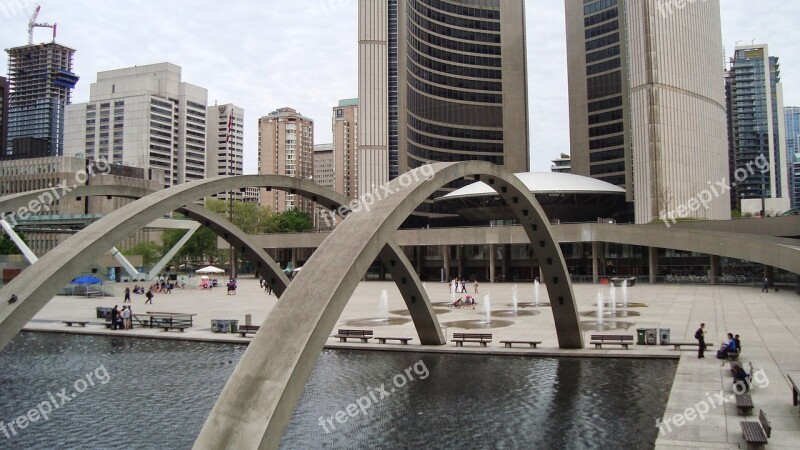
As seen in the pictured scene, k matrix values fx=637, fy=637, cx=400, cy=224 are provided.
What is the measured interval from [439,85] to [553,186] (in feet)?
A: 119

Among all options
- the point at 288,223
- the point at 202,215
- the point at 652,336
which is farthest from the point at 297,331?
the point at 288,223

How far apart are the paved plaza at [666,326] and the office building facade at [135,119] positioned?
12832cm

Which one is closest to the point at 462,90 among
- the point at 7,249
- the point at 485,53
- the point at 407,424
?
the point at 485,53

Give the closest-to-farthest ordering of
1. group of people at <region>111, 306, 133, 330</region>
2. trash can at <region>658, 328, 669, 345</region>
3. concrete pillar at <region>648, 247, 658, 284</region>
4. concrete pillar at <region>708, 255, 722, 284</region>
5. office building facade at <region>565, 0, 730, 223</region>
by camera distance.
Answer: trash can at <region>658, 328, 669, 345</region>
group of people at <region>111, 306, 133, 330</region>
concrete pillar at <region>708, 255, 722, 284</region>
concrete pillar at <region>648, 247, 658, 284</region>
office building facade at <region>565, 0, 730, 223</region>

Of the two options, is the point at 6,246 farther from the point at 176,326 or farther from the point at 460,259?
the point at 176,326

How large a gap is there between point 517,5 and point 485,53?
38.1ft

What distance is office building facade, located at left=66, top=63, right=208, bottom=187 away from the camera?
6698 inches

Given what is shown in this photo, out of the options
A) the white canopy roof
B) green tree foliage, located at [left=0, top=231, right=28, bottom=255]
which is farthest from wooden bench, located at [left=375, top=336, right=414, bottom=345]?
green tree foliage, located at [left=0, top=231, right=28, bottom=255]

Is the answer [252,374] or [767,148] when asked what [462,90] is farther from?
[767,148]

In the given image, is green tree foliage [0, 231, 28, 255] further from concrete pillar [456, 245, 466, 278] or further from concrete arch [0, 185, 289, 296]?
concrete arch [0, 185, 289, 296]

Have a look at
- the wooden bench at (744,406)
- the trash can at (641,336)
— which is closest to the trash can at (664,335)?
the trash can at (641,336)

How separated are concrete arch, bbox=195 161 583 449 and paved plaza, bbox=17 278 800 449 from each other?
647 cm

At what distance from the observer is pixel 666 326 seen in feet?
92.7

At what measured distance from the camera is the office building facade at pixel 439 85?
89500 mm
